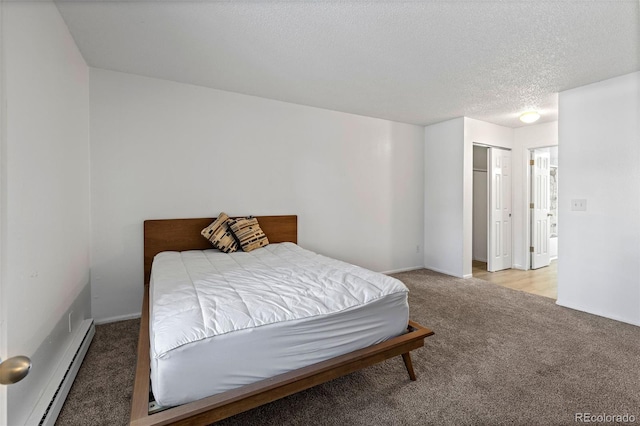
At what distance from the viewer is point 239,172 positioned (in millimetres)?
3430

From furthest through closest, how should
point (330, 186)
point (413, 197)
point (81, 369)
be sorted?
point (413, 197) → point (330, 186) → point (81, 369)

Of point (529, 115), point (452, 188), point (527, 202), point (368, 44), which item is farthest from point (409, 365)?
point (527, 202)

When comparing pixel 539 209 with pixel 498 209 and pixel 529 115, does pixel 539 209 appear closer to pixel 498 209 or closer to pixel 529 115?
pixel 498 209

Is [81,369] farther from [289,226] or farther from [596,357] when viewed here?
[596,357]

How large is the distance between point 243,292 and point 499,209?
4.64 metres

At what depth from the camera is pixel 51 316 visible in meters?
1.82

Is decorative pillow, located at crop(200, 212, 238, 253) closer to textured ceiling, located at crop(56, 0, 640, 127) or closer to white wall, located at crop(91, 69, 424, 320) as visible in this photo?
white wall, located at crop(91, 69, 424, 320)

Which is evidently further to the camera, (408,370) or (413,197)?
(413,197)

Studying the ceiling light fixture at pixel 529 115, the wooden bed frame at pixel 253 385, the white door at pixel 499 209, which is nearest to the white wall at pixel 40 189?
the wooden bed frame at pixel 253 385

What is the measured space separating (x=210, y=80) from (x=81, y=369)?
8.92ft

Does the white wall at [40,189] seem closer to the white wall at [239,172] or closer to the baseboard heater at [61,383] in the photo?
the baseboard heater at [61,383]

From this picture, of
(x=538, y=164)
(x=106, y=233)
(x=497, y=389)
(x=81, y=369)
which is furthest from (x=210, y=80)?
(x=538, y=164)

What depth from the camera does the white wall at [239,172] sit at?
2.82 metres

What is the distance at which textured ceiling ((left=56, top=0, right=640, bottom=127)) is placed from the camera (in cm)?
192
